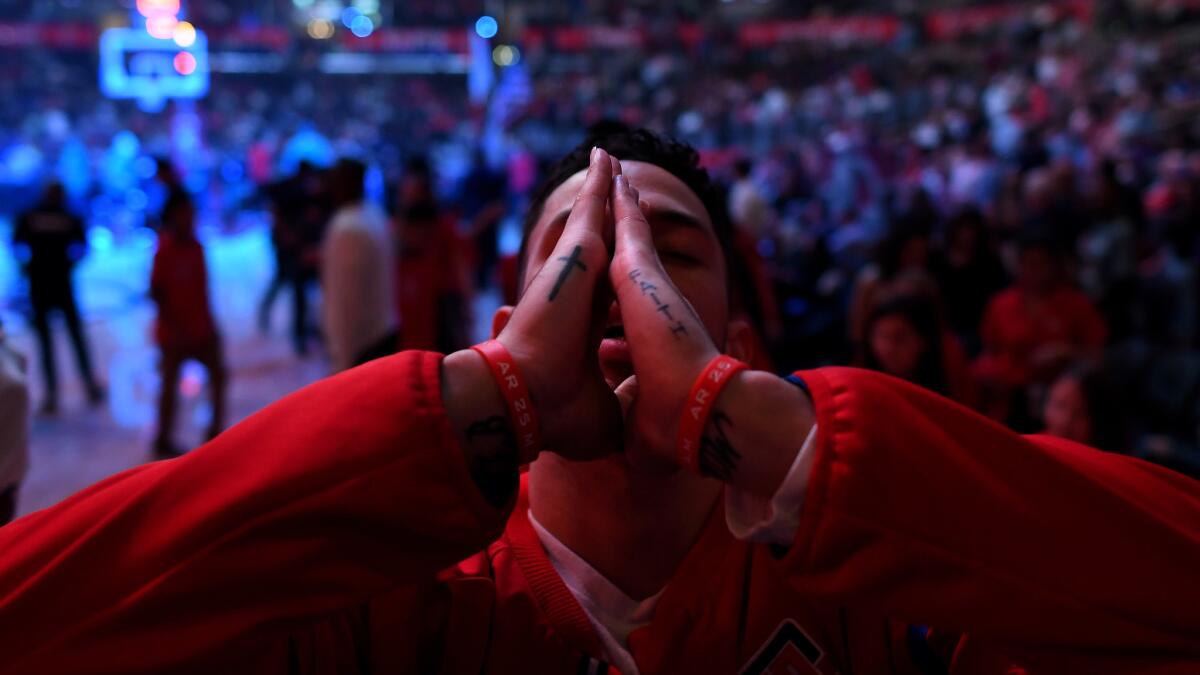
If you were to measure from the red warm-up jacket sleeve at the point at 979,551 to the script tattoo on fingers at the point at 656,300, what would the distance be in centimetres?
15

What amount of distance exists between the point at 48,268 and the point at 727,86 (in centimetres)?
1522

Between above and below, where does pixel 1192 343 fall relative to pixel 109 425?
above

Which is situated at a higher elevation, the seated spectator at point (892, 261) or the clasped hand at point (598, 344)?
the clasped hand at point (598, 344)

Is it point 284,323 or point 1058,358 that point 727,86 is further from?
point 1058,358

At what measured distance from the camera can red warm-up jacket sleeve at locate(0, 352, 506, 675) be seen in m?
0.83

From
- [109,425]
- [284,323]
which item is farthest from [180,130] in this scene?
[109,425]

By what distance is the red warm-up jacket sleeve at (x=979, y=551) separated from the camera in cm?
84

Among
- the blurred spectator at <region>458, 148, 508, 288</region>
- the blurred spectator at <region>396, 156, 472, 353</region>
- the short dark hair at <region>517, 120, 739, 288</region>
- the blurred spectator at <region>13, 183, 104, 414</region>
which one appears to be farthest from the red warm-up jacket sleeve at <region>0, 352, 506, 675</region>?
the blurred spectator at <region>458, 148, 508, 288</region>

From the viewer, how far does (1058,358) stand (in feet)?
12.4

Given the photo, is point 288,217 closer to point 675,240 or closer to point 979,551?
point 675,240

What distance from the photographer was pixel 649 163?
1417 millimetres

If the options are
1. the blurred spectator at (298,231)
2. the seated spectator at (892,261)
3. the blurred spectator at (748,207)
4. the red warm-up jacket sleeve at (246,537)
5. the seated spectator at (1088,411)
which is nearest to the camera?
the red warm-up jacket sleeve at (246,537)

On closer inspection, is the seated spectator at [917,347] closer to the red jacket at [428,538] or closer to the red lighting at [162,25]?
the red jacket at [428,538]

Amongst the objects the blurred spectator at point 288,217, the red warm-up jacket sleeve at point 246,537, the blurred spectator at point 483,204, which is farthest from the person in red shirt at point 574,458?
the blurred spectator at point 483,204
